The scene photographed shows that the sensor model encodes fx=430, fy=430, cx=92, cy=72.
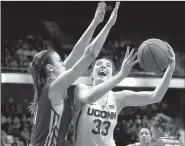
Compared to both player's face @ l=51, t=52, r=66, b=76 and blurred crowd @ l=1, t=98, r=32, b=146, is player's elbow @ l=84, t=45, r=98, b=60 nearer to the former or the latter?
player's face @ l=51, t=52, r=66, b=76

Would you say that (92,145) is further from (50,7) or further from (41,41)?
(50,7)

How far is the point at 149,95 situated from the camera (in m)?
4.43

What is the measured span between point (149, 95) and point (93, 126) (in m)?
0.66

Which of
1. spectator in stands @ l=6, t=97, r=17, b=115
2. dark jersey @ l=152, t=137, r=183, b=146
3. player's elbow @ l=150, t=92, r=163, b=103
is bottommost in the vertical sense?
spectator in stands @ l=6, t=97, r=17, b=115

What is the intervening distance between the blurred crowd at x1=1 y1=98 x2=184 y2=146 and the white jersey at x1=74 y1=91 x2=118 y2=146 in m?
7.92

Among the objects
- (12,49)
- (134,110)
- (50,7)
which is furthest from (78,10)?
(134,110)

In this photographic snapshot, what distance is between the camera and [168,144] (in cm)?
677

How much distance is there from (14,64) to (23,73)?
1.98 feet

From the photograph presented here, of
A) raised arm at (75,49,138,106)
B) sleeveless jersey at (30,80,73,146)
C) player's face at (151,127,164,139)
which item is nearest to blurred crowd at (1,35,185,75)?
player's face at (151,127,164,139)

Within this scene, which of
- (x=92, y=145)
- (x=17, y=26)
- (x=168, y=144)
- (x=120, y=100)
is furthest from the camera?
(x=17, y=26)

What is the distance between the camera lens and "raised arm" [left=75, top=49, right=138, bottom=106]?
389 centimetres

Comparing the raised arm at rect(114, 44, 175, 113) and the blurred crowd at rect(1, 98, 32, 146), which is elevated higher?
the raised arm at rect(114, 44, 175, 113)

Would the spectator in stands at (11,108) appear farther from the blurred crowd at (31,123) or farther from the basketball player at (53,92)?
the basketball player at (53,92)

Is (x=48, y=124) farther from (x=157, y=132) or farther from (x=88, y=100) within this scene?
(x=157, y=132)
